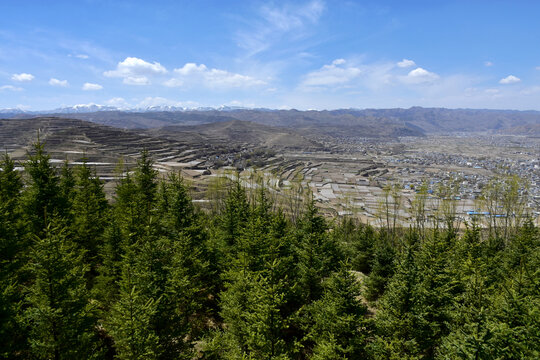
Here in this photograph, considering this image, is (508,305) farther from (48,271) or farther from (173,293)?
(48,271)

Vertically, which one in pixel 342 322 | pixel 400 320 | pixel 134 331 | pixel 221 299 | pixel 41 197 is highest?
pixel 41 197

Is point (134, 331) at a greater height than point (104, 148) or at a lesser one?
lesser

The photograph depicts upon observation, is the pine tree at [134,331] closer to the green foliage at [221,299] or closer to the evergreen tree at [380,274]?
the green foliage at [221,299]

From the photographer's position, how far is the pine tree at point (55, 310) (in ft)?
41.2

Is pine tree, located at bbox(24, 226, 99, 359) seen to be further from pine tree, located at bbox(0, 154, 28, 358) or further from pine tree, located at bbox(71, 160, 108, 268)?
pine tree, located at bbox(71, 160, 108, 268)

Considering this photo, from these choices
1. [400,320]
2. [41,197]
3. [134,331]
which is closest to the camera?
[134,331]

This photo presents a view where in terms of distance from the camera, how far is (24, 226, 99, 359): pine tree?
41.2ft

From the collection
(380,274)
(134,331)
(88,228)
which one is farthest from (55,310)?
(380,274)

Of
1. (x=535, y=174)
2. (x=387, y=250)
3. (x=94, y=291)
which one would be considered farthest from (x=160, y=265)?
(x=535, y=174)

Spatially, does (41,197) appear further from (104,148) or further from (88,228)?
(104,148)

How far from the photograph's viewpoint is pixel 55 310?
41.4 feet

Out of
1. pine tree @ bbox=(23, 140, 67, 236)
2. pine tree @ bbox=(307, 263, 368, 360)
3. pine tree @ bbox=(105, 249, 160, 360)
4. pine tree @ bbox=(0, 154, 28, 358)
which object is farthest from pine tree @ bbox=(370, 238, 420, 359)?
pine tree @ bbox=(23, 140, 67, 236)

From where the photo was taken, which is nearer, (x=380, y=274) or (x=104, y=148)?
(x=380, y=274)

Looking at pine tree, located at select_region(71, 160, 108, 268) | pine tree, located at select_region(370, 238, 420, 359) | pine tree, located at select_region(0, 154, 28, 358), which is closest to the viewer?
pine tree, located at select_region(0, 154, 28, 358)
